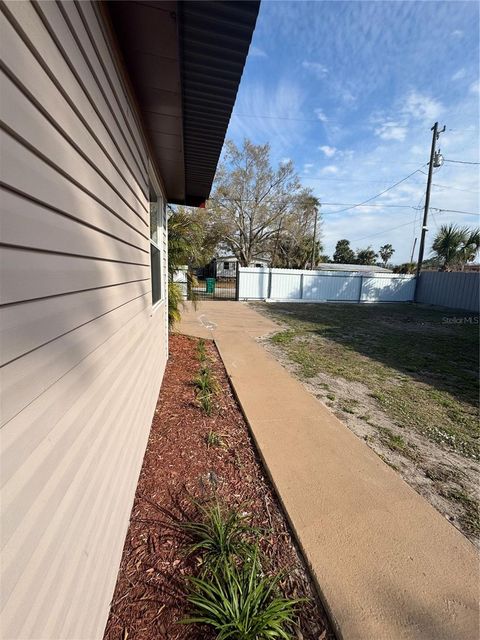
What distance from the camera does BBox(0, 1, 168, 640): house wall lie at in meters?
0.69

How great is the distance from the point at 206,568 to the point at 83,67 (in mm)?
2363

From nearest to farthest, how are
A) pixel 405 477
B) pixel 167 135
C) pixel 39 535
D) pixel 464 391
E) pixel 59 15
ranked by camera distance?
pixel 39 535
pixel 59 15
pixel 405 477
pixel 167 135
pixel 464 391

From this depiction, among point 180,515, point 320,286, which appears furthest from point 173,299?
point 320,286

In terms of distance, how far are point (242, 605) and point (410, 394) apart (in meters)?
3.51

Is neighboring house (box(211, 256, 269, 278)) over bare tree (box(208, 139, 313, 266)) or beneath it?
beneath

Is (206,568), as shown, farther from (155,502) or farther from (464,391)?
(464,391)

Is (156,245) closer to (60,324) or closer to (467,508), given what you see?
(60,324)

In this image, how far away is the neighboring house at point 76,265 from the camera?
0.70 meters

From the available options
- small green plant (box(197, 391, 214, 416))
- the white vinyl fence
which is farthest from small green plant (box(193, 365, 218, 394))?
the white vinyl fence

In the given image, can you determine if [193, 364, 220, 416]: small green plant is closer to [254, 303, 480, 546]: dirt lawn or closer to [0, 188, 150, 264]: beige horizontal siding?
[254, 303, 480, 546]: dirt lawn

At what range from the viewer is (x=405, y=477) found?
221 centimetres

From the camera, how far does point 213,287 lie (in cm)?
1745

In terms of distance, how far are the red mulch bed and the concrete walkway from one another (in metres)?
0.10

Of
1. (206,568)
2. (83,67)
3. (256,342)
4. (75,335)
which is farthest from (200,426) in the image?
(256,342)
